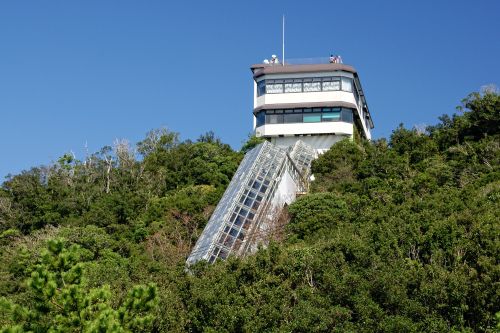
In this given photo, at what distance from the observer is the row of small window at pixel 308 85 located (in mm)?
46000

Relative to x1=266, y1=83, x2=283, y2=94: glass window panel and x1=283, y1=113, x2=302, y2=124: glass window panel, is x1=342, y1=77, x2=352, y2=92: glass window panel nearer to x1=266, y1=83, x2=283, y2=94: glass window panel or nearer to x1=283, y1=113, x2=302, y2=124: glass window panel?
x1=283, y1=113, x2=302, y2=124: glass window panel

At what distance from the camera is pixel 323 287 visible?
858 inches

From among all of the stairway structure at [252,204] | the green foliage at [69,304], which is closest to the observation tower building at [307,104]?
the stairway structure at [252,204]

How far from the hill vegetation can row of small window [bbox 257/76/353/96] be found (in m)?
4.66

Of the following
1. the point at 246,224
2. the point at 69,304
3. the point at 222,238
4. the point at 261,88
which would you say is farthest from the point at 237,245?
the point at 261,88

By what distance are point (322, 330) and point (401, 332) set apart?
1847 millimetres

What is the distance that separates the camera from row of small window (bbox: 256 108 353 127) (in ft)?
149

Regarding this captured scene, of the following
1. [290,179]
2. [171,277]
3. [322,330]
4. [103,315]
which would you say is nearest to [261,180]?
[290,179]

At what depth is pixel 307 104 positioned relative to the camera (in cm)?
4541

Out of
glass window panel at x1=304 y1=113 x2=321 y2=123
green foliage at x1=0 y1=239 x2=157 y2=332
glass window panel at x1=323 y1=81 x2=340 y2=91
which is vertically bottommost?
green foliage at x1=0 y1=239 x2=157 y2=332

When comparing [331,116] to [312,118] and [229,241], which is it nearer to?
[312,118]

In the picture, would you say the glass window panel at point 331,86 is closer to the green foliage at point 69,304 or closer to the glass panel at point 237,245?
the glass panel at point 237,245

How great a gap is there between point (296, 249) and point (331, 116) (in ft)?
71.9

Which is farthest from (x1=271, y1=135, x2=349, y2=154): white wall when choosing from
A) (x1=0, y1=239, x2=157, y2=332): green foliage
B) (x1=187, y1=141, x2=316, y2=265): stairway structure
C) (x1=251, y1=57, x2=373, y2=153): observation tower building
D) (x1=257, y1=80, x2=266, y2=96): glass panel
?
(x1=0, y1=239, x2=157, y2=332): green foliage
